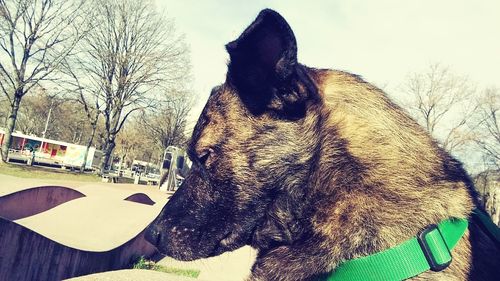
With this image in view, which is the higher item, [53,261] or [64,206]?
[64,206]

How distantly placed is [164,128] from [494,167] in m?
41.6

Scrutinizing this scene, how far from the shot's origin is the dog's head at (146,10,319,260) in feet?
7.98

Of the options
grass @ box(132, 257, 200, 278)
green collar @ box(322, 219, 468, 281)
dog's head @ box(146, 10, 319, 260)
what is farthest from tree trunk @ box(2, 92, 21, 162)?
green collar @ box(322, 219, 468, 281)

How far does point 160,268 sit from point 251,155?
792 cm

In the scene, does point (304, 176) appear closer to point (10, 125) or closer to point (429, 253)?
point (429, 253)

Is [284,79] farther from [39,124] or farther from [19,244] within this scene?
[39,124]

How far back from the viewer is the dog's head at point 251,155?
7.98 ft

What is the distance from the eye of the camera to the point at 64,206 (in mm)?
8031

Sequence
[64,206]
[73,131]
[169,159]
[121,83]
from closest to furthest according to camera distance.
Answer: [64,206] → [169,159] → [121,83] → [73,131]

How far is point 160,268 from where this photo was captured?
958 cm

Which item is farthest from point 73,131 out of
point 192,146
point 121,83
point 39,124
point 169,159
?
point 192,146

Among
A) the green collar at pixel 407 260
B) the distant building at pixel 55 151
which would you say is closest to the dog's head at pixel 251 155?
the green collar at pixel 407 260

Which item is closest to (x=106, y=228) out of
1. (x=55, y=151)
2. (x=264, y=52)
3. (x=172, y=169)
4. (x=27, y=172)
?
(x=264, y=52)

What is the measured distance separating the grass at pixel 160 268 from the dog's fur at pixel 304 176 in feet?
22.8
